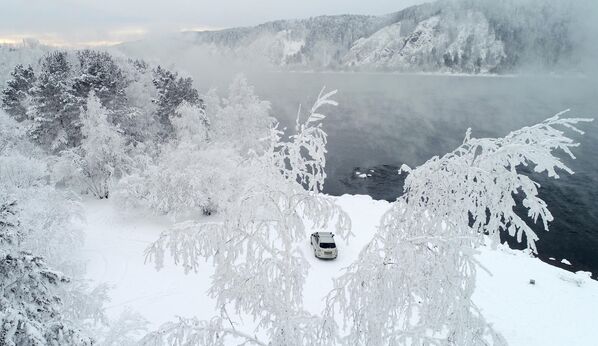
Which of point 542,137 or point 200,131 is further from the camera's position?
point 200,131

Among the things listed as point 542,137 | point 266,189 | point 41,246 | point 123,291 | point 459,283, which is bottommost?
point 123,291

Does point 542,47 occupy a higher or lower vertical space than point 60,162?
higher

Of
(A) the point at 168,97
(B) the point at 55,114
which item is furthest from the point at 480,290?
(B) the point at 55,114

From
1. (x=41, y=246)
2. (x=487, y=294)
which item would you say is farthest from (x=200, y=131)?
(x=487, y=294)

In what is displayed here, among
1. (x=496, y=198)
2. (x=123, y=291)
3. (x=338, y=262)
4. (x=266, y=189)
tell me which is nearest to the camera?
(x=496, y=198)

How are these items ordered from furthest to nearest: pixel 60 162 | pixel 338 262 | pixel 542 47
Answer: pixel 542 47 < pixel 60 162 < pixel 338 262

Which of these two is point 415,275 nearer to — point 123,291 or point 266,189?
point 266,189

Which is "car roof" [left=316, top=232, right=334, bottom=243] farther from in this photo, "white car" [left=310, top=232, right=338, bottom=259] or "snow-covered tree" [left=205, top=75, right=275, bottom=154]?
"snow-covered tree" [left=205, top=75, right=275, bottom=154]
